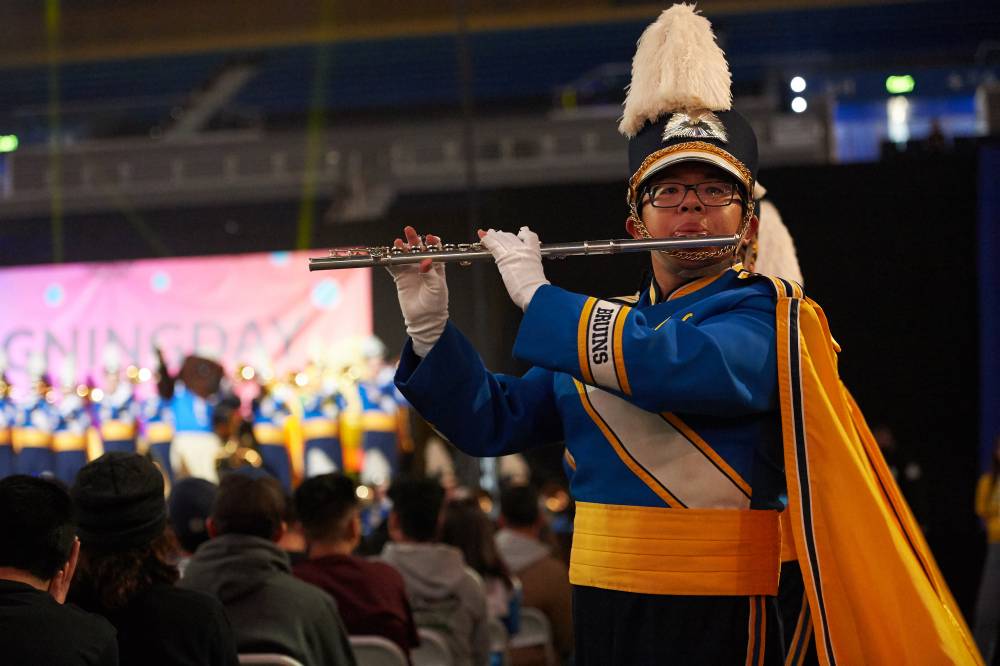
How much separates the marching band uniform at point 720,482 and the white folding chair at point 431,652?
2311 mm

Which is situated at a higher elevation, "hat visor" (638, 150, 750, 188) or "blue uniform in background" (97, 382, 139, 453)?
"hat visor" (638, 150, 750, 188)

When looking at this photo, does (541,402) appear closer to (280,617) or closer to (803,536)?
(803,536)

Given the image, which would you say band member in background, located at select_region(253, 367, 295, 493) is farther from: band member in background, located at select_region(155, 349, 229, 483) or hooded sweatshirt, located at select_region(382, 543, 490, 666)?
hooded sweatshirt, located at select_region(382, 543, 490, 666)

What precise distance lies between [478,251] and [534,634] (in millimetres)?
3690

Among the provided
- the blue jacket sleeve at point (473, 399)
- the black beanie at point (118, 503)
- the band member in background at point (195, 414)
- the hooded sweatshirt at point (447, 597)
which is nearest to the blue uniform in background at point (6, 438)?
the band member in background at point (195, 414)

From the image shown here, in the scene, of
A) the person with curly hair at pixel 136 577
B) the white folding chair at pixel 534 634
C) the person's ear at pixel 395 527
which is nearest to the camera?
the person with curly hair at pixel 136 577

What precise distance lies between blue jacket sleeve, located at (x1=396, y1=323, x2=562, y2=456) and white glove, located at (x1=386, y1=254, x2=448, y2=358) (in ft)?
0.07

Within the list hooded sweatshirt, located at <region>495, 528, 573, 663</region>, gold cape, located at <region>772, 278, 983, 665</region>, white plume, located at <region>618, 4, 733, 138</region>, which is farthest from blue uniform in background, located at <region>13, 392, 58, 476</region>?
gold cape, located at <region>772, 278, 983, 665</region>

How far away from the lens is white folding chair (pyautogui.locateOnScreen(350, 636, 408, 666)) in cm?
386

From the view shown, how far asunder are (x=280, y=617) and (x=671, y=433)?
1544 millimetres

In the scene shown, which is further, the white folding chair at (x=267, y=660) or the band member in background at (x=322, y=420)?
the band member in background at (x=322, y=420)

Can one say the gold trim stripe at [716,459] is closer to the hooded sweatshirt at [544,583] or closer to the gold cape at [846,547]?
the gold cape at [846,547]

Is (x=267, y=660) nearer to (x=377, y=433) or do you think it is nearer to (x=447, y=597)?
(x=447, y=597)

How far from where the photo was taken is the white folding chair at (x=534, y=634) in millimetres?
5699
